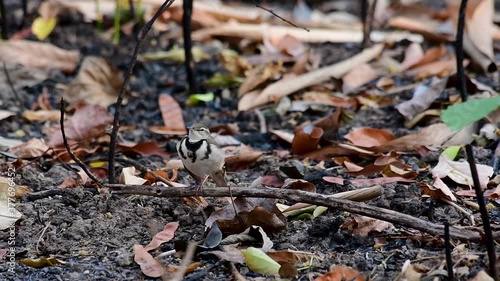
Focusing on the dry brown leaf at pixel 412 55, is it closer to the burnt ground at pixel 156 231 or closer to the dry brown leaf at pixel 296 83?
the dry brown leaf at pixel 296 83

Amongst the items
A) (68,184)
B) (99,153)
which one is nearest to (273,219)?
(68,184)

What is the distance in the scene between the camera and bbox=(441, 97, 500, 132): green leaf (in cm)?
219

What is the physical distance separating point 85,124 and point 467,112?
2.96m

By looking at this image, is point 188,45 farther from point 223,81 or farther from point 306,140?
point 306,140

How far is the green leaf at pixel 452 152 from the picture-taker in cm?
402

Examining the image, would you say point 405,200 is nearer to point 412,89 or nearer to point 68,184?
point 68,184

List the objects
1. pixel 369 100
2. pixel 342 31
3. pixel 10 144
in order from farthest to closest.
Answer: pixel 342 31
pixel 369 100
pixel 10 144

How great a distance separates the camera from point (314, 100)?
5367 millimetres

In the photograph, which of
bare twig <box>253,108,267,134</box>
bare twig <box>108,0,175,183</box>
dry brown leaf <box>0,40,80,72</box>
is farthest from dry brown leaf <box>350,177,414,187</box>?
dry brown leaf <box>0,40,80,72</box>

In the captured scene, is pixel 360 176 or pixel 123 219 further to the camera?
pixel 360 176

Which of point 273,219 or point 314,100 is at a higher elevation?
point 273,219

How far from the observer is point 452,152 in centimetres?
404

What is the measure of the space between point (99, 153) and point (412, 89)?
2.10 m

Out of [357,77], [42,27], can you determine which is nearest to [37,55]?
[42,27]
